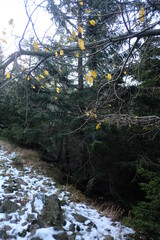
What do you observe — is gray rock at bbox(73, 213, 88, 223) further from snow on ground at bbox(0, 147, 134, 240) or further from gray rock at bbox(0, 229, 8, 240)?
gray rock at bbox(0, 229, 8, 240)

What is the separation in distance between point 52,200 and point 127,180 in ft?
13.4

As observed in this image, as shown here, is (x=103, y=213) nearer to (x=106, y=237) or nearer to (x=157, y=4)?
(x=106, y=237)

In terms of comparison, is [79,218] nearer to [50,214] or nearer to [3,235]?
[50,214]

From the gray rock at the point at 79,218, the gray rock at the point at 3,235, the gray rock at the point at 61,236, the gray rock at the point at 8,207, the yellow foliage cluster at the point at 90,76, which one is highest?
the yellow foliage cluster at the point at 90,76

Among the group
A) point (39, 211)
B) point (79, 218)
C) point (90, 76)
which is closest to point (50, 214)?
point (39, 211)

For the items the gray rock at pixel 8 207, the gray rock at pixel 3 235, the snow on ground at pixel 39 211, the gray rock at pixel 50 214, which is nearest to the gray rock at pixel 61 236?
the snow on ground at pixel 39 211

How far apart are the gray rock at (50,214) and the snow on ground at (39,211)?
0.39 feet

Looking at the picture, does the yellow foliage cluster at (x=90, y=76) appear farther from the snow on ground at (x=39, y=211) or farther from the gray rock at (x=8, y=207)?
the gray rock at (x=8, y=207)

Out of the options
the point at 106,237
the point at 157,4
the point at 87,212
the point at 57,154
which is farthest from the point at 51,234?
the point at 57,154

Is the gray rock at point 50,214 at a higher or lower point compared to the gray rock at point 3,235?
higher

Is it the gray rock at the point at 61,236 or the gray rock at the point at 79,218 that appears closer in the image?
the gray rock at the point at 61,236

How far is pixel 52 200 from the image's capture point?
349 cm

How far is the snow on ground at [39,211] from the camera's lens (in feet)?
9.11

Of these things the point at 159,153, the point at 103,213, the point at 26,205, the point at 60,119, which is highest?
the point at 60,119
